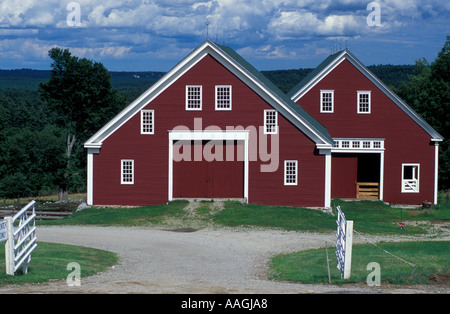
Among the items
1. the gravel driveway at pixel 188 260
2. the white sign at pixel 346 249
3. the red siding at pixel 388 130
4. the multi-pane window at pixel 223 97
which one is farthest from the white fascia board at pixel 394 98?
the white sign at pixel 346 249

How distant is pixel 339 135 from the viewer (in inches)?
1742

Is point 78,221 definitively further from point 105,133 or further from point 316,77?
point 316,77

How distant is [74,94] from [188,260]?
39335 millimetres

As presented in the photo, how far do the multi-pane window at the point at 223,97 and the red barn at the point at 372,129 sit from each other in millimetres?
8012

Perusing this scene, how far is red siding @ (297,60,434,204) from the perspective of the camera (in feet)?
144

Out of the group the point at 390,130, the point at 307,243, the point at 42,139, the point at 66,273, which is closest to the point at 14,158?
the point at 42,139

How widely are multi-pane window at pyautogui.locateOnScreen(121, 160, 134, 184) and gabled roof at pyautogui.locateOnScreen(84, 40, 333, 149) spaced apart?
1.87m

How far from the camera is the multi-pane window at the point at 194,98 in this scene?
37156 mm

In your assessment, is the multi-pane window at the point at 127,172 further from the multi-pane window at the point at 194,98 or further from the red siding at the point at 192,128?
the multi-pane window at the point at 194,98

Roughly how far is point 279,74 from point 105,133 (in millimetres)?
145931

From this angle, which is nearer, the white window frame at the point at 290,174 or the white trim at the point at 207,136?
the white trim at the point at 207,136

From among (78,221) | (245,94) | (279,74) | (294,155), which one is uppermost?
(279,74)

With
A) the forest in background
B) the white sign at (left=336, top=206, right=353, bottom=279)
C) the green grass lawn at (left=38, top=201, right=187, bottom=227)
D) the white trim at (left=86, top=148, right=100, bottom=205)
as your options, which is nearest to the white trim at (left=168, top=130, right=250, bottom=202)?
the green grass lawn at (left=38, top=201, right=187, bottom=227)

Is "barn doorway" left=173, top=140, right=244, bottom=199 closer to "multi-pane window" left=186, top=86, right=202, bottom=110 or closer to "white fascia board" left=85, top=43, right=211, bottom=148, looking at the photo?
"multi-pane window" left=186, top=86, right=202, bottom=110
